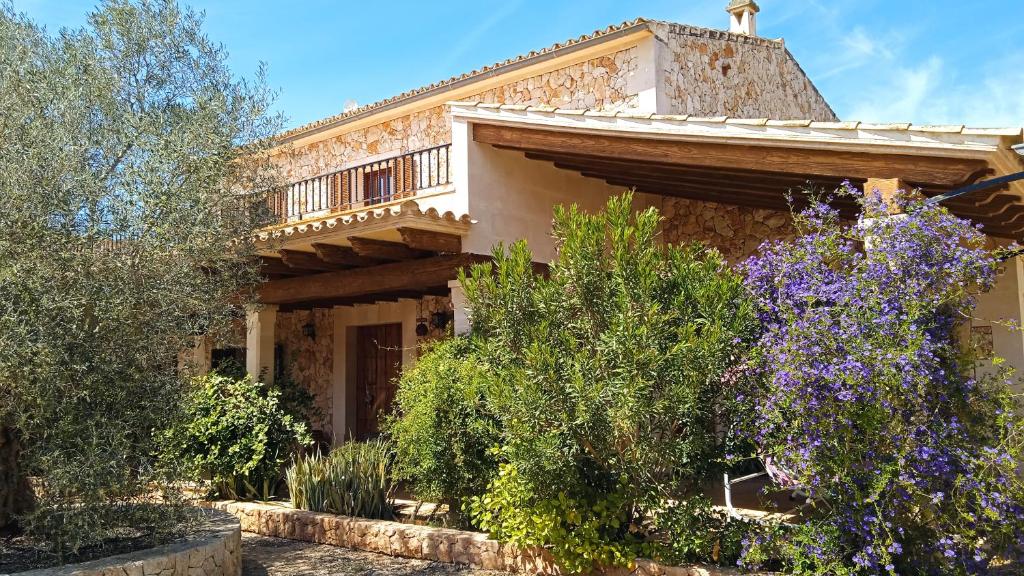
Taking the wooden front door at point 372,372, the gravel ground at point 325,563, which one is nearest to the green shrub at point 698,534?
the gravel ground at point 325,563

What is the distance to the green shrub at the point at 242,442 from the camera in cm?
903

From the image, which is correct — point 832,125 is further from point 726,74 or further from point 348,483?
point 726,74

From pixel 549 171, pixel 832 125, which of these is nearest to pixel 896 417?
pixel 832 125

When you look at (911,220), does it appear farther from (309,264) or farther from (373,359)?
(373,359)

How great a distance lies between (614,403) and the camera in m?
5.28

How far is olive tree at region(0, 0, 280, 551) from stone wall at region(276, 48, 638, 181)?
2.94 metres

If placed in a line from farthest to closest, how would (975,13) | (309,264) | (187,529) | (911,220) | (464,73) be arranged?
(975,13) → (464,73) → (309,264) → (187,529) → (911,220)

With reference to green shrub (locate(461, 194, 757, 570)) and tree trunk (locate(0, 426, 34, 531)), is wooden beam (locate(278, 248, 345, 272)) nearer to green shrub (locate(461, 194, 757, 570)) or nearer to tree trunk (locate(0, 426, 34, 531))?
tree trunk (locate(0, 426, 34, 531))

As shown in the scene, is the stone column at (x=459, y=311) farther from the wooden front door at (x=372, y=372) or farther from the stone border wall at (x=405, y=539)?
the wooden front door at (x=372, y=372)

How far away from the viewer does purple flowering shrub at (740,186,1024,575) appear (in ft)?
15.3

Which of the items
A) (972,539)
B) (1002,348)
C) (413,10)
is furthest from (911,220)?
(413,10)

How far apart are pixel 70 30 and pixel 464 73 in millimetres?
6787

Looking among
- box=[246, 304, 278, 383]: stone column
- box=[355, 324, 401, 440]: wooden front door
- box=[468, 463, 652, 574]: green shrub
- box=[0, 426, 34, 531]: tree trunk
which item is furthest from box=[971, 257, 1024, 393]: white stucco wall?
box=[0, 426, 34, 531]: tree trunk

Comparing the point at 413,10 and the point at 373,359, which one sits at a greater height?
the point at 413,10
